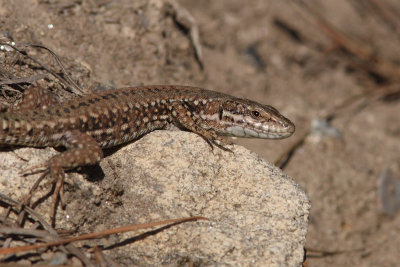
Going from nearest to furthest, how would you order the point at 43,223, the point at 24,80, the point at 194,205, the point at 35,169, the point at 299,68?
the point at 43,223 → the point at 35,169 → the point at 194,205 → the point at 24,80 → the point at 299,68

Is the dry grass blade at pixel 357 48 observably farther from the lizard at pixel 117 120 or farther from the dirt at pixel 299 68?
the lizard at pixel 117 120

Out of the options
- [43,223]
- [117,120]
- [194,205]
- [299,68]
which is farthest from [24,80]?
[299,68]

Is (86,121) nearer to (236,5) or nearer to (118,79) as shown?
(118,79)

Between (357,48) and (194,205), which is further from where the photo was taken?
(357,48)

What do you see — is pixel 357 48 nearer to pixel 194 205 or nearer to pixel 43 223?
pixel 194 205

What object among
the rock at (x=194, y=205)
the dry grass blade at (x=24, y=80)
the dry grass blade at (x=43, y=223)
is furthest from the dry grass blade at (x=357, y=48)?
the dry grass blade at (x=43, y=223)

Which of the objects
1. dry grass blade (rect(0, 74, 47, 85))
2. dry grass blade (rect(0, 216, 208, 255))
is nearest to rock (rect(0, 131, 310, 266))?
dry grass blade (rect(0, 216, 208, 255))

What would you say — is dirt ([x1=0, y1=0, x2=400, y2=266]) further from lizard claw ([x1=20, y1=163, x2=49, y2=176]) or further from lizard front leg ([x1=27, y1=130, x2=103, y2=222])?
lizard claw ([x1=20, y1=163, x2=49, y2=176])
